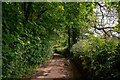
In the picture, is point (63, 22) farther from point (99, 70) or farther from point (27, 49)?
point (99, 70)

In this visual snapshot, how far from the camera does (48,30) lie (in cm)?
1652

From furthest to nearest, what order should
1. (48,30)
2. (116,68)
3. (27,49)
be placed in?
(48,30)
(27,49)
(116,68)

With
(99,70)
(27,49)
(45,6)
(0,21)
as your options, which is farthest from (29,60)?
(99,70)

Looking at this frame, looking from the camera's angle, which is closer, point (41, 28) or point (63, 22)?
point (41, 28)

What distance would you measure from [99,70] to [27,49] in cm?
503

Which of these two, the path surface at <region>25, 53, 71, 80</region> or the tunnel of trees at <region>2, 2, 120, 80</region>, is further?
the path surface at <region>25, 53, 71, 80</region>

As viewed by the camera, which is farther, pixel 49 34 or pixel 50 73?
pixel 49 34

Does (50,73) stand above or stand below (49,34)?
below

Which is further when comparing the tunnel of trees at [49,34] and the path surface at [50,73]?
the path surface at [50,73]

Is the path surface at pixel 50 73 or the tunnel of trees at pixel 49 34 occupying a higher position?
the tunnel of trees at pixel 49 34

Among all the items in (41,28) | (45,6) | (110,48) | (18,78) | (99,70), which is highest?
(45,6)

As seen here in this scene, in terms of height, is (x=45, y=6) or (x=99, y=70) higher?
(x=45, y=6)

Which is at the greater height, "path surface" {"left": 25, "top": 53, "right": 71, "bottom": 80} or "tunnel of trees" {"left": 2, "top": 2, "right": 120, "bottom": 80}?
"tunnel of trees" {"left": 2, "top": 2, "right": 120, "bottom": 80}

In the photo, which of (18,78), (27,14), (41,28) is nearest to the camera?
(18,78)
